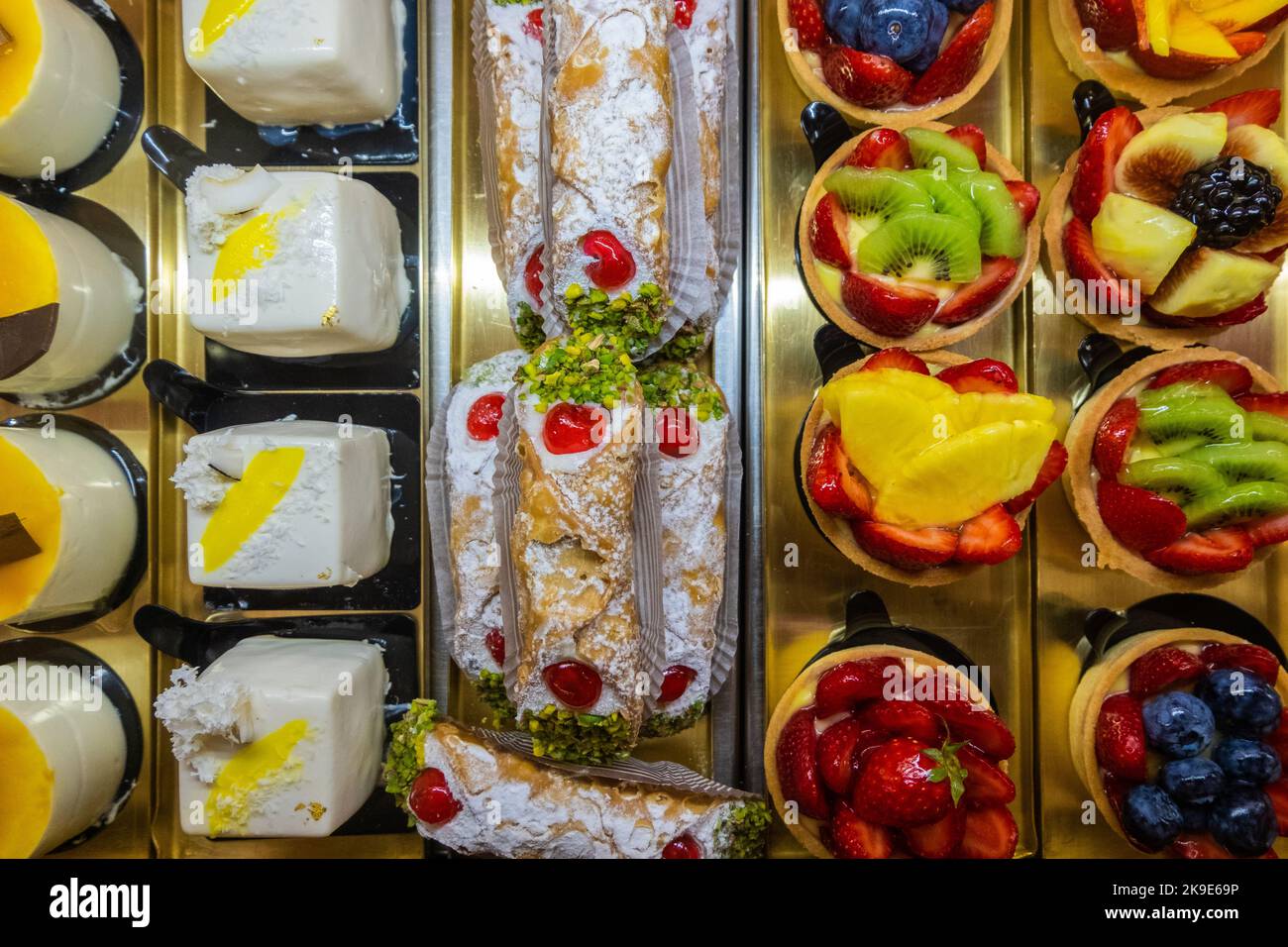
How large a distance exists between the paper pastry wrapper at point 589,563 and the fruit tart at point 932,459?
49 cm

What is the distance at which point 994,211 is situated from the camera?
215 centimetres

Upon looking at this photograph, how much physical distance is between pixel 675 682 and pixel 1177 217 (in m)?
1.84

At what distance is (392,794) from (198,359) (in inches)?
58.1

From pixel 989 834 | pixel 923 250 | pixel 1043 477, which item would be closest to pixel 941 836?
pixel 989 834

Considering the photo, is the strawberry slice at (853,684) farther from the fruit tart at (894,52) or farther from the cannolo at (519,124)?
the fruit tart at (894,52)

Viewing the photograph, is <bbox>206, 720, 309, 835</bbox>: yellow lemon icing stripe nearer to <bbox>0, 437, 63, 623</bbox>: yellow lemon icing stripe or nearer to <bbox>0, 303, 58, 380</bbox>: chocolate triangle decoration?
<bbox>0, 437, 63, 623</bbox>: yellow lemon icing stripe

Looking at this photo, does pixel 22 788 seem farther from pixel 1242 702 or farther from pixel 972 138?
pixel 1242 702

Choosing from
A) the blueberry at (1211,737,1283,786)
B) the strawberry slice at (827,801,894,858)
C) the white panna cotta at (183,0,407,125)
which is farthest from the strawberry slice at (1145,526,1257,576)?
the white panna cotta at (183,0,407,125)

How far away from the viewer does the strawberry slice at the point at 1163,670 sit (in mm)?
2207

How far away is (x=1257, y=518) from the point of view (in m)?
2.18

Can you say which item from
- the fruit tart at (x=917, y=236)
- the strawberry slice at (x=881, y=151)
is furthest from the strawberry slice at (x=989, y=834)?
the strawberry slice at (x=881, y=151)
